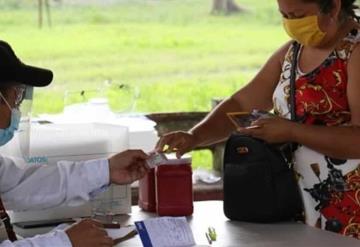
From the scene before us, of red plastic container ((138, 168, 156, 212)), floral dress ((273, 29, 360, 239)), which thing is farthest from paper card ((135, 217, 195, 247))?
floral dress ((273, 29, 360, 239))

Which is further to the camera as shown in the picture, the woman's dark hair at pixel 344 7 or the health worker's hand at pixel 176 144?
the health worker's hand at pixel 176 144

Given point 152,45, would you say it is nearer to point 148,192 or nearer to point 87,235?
point 148,192

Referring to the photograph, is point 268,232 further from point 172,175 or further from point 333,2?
point 333,2

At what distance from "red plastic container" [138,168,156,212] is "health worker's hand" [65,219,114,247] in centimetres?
62

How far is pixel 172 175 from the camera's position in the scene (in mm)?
3035

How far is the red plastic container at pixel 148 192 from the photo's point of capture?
3.11m

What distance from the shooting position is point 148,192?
123 inches

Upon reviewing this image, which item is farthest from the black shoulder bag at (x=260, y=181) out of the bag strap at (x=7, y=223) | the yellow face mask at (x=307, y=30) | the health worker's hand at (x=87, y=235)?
the bag strap at (x=7, y=223)

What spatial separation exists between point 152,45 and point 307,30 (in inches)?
159

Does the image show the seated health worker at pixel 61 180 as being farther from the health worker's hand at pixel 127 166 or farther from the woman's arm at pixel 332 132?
the woman's arm at pixel 332 132

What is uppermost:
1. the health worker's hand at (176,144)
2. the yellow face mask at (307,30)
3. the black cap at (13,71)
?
the yellow face mask at (307,30)

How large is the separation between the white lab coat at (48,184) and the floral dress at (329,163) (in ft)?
2.13

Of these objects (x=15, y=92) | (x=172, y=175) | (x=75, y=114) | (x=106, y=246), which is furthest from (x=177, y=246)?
(x=75, y=114)

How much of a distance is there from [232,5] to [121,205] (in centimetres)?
395
